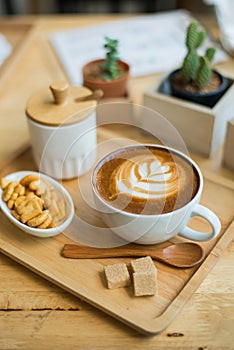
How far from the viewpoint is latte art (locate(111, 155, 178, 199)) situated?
0.75 m

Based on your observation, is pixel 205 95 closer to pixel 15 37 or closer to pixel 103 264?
pixel 103 264

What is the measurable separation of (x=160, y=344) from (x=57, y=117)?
42 cm

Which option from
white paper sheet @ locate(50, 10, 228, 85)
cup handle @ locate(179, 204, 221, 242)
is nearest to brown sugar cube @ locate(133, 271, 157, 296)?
cup handle @ locate(179, 204, 221, 242)

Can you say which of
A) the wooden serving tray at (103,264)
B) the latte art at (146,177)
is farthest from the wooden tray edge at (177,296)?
the latte art at (146,177)

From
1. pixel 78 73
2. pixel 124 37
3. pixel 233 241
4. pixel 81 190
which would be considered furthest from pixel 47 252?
pixel 124 37

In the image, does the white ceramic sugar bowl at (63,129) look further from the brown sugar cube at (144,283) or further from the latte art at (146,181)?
the brown sugar cube at (144,283)

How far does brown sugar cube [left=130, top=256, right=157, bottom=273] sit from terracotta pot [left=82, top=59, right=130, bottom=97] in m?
0.44

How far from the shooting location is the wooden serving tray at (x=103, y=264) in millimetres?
676

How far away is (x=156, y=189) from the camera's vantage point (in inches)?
29.6

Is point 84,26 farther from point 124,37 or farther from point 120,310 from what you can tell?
point 120,310

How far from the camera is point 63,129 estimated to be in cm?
85

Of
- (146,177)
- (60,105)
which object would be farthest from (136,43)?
(146,177)

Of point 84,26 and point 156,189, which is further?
point 84,26

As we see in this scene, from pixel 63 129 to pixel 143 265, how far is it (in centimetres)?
29
